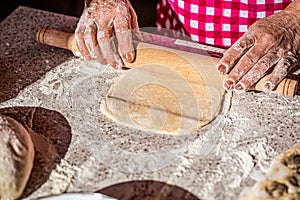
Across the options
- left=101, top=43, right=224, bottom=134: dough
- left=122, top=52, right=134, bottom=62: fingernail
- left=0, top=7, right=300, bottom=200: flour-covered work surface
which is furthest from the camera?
left=122, top=52, right=134, bottom=62: fingernail

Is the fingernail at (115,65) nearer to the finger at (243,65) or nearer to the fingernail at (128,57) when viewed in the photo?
the fingernail at (128,57)

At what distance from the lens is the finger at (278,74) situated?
48.6 inches

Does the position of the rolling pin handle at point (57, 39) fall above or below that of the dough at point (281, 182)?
above

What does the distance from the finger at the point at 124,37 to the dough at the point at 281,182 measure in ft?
1.54

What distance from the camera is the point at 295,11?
1331 millimetres

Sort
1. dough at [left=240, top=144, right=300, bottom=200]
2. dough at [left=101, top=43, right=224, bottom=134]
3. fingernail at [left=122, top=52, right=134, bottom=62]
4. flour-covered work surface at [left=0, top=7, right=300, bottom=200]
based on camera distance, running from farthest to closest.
Result: fingernail at [left=122, top=52, right=134, bottom=62] < dough at [left=101, top=43, right=224, bottom=134] < flour-covered work surface at [left=0, top=7, right=300, bottom=200] < dough at [left=240, top=144, right=300, bottom=200]

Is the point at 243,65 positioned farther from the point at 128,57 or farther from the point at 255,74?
the point at 128,57

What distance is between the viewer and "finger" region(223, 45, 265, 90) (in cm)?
124

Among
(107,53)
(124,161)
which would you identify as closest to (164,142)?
(124,161)

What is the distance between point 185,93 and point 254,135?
199mm

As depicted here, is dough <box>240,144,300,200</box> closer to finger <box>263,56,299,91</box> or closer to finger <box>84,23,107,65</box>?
finger <box>263,56,299,91</box>

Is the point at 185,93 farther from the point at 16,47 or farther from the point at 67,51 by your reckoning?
the point at 16,47

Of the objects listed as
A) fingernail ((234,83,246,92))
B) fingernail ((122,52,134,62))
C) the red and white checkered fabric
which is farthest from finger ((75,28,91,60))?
fingernail ((234,83,246,92))

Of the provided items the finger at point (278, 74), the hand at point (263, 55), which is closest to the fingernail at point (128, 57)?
the hand at point (263, 55)
